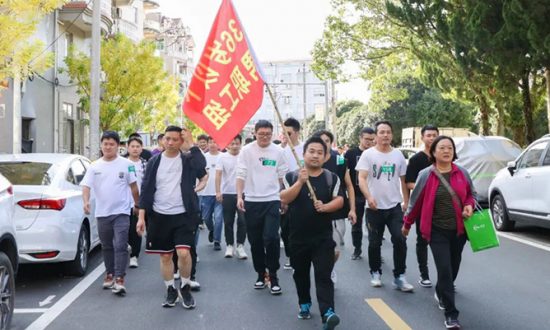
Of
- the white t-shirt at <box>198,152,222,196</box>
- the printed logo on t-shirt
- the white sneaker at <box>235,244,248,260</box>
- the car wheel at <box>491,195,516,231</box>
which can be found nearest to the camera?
the printed logo on t-shirt

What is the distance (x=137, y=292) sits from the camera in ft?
23.1

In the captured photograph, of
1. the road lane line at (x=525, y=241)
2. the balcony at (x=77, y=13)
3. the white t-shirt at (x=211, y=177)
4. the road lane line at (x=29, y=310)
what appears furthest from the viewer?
the balcony at (x=77, y=13)

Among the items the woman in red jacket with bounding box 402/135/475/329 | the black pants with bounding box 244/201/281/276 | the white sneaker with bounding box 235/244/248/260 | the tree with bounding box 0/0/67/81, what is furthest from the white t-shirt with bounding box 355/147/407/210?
the tree with bounding box 0/0/67/81

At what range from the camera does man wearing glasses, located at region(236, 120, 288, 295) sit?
22.7 feet

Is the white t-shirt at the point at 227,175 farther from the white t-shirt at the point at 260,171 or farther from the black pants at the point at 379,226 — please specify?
the black pants at the point at 379,226

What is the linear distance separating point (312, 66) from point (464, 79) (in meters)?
7.55

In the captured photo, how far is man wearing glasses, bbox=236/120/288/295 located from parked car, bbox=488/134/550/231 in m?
5.14

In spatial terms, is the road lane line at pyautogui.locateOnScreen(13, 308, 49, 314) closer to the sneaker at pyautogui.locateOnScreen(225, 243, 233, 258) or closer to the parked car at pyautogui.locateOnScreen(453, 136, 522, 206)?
the sneaker at pyautogui.locateOnScreen(225, 243, 233, 258)

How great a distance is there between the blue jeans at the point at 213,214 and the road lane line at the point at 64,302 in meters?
2.16

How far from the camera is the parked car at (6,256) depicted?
5.14 meters

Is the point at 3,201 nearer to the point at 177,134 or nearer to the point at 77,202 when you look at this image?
the point at 177,134

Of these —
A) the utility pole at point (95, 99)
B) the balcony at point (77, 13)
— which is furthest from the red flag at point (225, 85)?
the balcony at point (77, 13)

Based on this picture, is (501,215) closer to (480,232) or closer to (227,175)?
(227,175)

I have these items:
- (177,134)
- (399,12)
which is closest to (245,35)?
(177,134)
